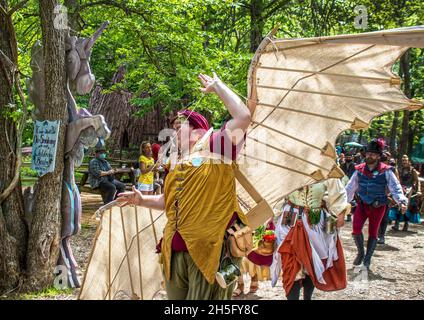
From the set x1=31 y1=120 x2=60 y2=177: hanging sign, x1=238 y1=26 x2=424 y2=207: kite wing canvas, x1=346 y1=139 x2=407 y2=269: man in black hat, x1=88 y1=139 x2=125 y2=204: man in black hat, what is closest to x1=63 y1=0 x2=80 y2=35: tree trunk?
x1=31 y1=120 x2=60 y2=177: hanging sign

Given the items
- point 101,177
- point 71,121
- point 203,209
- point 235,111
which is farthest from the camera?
point 101,177

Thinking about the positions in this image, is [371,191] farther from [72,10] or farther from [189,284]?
[189,284]

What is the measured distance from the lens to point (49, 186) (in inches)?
258

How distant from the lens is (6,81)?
6.46 m

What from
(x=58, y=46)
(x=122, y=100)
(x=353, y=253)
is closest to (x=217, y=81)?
(x=58, y=46)

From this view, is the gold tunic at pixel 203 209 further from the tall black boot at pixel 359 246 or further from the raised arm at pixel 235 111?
the tall black boot at pixel 359 246

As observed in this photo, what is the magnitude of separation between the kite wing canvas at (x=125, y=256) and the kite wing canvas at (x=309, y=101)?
0.95m

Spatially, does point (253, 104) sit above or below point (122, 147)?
above

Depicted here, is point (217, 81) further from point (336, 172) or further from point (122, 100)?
point (122, 100)

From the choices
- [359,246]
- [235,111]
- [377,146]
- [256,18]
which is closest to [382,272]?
[359,246]

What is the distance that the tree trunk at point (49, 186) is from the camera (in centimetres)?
645

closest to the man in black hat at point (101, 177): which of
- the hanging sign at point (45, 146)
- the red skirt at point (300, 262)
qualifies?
the hanging sign at point (45, 146)

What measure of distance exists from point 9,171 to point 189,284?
3.61m
